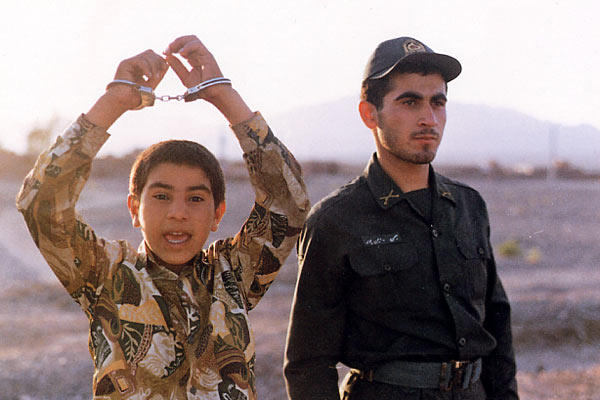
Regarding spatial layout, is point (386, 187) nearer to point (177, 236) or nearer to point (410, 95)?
point (410, 95)

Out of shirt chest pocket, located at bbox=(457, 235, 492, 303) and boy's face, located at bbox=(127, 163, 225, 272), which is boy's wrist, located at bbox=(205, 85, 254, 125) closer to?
boy's face, located at bbox=(127, 163, 225, 272)

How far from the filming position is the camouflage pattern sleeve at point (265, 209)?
2.25 meters

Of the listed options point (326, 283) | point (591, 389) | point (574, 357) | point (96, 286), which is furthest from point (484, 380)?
point (574, 357)

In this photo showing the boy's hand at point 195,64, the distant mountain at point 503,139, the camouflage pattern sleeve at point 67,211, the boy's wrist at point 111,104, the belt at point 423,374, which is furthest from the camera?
the distant mountain at point 503,139

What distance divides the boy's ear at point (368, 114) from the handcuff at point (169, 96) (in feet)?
2.14

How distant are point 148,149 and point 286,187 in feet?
1.67

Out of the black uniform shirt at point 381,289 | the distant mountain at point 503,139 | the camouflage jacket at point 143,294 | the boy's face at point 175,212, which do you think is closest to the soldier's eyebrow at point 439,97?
the black uniform shirt at point 381,289

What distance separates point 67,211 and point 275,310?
6.95 meters

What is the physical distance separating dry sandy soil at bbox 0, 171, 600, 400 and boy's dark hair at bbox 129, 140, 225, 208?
3710 mm

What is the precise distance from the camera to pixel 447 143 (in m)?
70.2

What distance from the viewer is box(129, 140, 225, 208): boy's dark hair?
224 cm

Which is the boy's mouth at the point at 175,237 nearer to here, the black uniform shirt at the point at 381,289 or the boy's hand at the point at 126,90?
the boy's hand at the point at 126,90

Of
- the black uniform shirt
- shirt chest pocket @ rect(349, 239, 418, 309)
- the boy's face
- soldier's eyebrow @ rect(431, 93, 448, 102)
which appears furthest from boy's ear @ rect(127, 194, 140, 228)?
soldier's eyebrow @ rect(431, 93, 448, 102)

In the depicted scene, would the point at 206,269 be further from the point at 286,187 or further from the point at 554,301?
the point at 554,301
